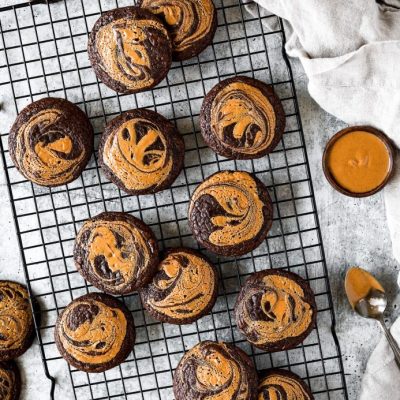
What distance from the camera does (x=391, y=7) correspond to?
367 centimetres

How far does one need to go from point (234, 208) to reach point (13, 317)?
1390mm

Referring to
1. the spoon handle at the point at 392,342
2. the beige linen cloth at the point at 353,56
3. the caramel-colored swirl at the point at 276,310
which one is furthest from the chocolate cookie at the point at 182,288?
the beige linen cloth at the point at 353,56

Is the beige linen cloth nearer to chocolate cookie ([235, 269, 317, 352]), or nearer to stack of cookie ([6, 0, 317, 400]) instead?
stack of cookie ([6, 0, 317, 400])

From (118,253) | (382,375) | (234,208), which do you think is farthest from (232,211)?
(382,375)

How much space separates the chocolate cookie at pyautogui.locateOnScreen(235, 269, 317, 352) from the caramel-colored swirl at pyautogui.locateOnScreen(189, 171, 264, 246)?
27cm

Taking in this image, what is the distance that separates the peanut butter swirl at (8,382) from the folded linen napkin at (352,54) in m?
2.32

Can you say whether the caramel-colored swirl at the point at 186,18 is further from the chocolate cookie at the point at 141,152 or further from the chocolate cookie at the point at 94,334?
the chocolate cookie at the point at 94,334

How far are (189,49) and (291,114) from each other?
680 mm

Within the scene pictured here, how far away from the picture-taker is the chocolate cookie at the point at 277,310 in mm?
3592

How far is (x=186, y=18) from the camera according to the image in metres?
3.58

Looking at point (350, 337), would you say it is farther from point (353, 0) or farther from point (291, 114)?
point (353, 0)

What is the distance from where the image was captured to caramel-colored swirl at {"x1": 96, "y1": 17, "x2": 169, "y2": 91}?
3.55 m

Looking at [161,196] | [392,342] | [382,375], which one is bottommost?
[382,375]

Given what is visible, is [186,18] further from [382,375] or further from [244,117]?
[382,375]
